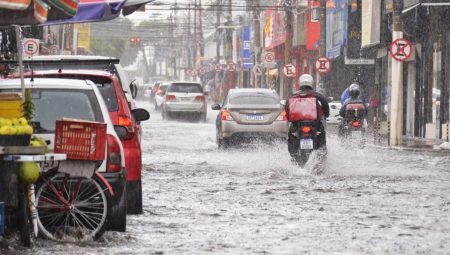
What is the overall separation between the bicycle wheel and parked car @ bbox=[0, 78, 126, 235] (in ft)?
1.61

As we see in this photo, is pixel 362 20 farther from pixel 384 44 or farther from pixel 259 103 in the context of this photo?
pixel 259 103

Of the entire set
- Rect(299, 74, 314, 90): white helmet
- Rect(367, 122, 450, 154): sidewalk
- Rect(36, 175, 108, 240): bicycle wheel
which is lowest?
Rect(367, 122, 450, 154): sidewalk

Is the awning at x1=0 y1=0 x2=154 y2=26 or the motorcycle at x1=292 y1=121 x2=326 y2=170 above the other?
the awning at x1=0 y1=0 x2=154 y2=26

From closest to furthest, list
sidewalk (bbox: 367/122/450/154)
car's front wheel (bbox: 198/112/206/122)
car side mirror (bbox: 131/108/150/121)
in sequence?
car side mirror (bbox: 131/108/150/121), sidewalk (bbox: 367/122/450/154), car's front wheel (bbox: 198/112/206/122)

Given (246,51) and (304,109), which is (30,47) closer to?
(304,109)

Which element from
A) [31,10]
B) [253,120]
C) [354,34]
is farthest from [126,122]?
[354,34]

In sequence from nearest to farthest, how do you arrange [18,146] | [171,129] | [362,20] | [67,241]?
[18,146] < [67,241] < [171,129] < [362,20]

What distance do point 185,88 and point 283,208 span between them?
35197mm

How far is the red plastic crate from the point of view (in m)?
10.3

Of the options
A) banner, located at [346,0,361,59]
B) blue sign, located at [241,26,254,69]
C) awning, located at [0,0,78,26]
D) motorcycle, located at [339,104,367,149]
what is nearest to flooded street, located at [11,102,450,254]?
motorcycle, located at [339,104,367,149]

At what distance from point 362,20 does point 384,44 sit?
3.97 metres

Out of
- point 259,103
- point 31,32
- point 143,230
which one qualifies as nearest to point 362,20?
point 31,32

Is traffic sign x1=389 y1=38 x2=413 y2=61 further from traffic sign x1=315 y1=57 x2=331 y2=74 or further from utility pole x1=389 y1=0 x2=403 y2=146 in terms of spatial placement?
traffic sign x1=315 y1=57 x2=331 y2=74

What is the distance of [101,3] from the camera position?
1523 cm
